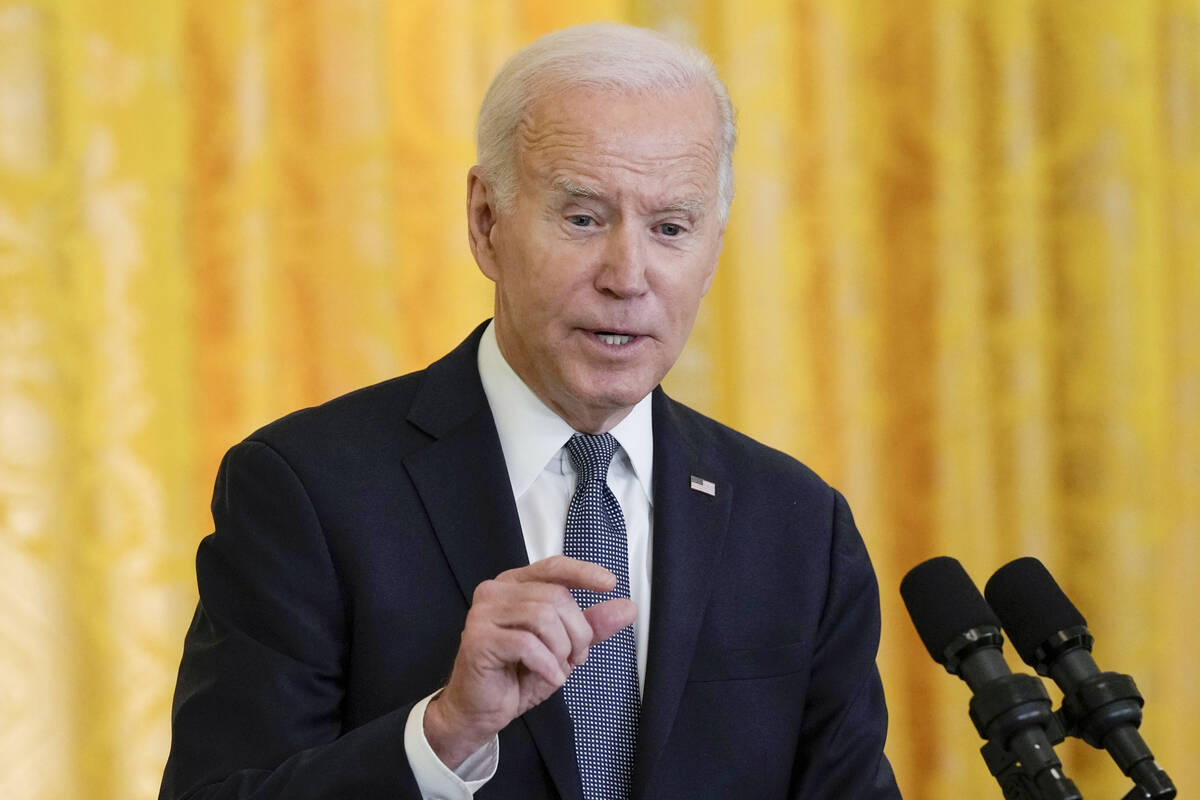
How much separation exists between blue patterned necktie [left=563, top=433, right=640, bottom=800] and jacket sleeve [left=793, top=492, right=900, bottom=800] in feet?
0.87

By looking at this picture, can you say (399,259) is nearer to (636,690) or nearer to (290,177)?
(290,177)

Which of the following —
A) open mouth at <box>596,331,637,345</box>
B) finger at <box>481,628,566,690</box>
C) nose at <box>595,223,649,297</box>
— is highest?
nose at <box>595,223,649,297</box>

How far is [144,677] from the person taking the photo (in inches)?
104

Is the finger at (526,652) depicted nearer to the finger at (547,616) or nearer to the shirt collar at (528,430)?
the finger at (547,616)

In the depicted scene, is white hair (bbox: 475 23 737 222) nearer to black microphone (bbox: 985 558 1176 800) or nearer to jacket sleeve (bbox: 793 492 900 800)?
jacket sleeve (bbox: 793 492 900 800)

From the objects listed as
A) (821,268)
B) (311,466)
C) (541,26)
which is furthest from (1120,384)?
(311,466)

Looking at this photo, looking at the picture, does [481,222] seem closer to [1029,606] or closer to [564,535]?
[564,535]

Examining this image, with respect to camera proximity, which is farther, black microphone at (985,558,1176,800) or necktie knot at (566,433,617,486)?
necktie knot at (566,433,617,486)

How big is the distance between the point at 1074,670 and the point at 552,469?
0.78 meters

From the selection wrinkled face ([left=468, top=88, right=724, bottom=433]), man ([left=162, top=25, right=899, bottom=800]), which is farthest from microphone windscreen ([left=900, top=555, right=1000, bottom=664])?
wrinkled face ([left=468, top=88, right=724, bottom=433])

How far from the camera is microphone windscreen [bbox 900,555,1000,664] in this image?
1264 millimetres

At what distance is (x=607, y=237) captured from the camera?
176cm

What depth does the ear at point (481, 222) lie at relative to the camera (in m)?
1.90

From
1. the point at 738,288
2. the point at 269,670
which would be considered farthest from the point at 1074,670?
the point at 738,288
